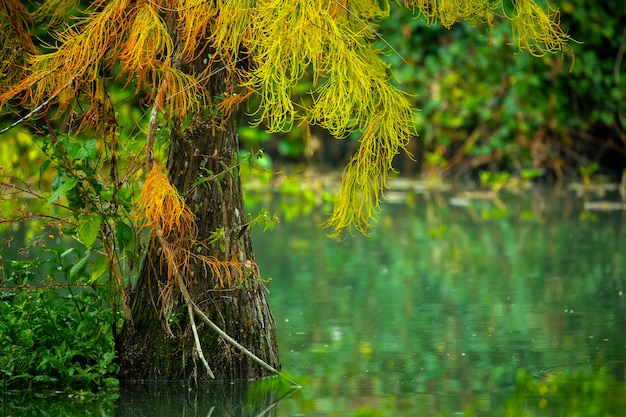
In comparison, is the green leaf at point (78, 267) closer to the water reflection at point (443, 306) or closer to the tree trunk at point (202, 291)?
the tree trunk at point (202, 291)

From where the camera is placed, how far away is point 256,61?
4281 millimetres

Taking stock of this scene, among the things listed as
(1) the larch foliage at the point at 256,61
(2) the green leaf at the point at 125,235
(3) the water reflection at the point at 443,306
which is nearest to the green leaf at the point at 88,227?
(2) the green leaf at the point at 125,235

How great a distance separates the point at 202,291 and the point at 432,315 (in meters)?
1.87

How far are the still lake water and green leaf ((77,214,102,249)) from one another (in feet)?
1.93

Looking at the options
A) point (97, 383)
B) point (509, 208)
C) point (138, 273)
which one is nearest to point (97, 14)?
point (138, 273)

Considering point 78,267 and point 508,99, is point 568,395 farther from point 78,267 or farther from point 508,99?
point 508,99

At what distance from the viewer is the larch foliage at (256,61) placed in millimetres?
3994

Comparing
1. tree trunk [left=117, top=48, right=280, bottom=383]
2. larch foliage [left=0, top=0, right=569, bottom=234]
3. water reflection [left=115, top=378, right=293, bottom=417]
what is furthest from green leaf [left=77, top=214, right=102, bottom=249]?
water reflection [left=115, top=378, right=293, bottom=417]

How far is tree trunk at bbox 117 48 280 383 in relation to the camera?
432 cm

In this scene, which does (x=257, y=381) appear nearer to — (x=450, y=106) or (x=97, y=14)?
(x=97, y=14)

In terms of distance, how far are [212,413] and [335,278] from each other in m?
3.30

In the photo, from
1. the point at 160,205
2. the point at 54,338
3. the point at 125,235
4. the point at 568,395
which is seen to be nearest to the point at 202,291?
→ the point at 125,235

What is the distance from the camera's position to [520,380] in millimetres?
4375

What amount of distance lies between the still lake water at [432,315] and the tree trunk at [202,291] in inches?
5.8
